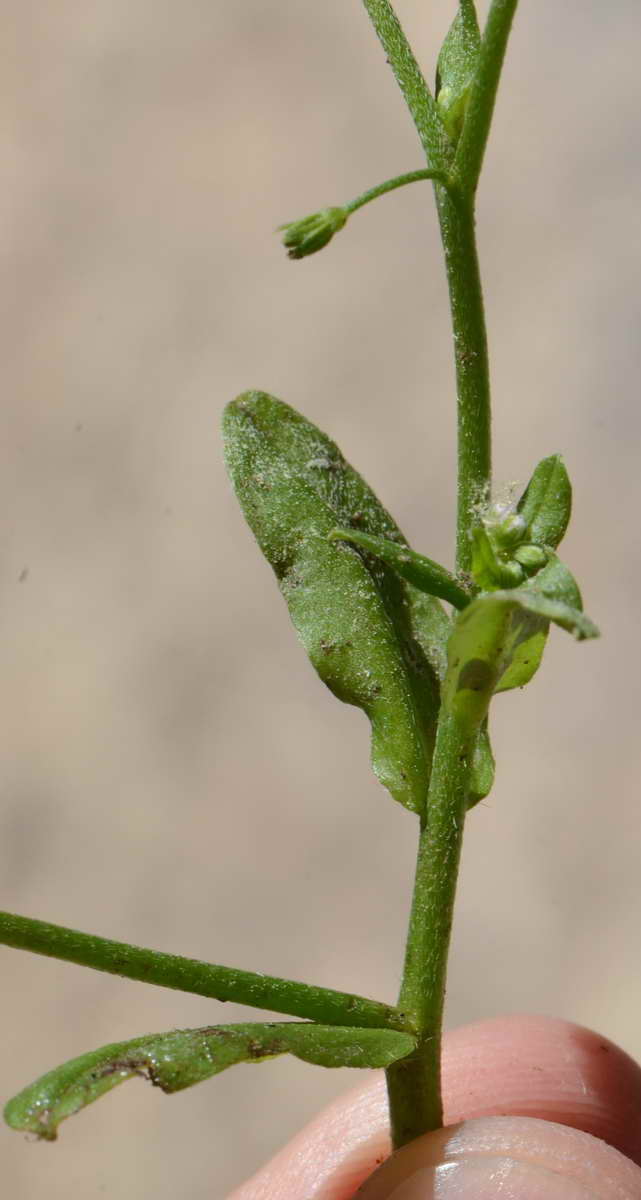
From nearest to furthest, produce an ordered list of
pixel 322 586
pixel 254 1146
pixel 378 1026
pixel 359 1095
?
pixel 378 1026 → pixel 322 586 → pixel 359 1095 → pixel 254 1146

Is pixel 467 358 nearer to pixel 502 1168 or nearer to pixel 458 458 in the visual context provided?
pixel 458 458

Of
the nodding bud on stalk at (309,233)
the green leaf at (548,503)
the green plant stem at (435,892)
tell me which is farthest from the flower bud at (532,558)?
the nodding bud on stalk at (309,233)

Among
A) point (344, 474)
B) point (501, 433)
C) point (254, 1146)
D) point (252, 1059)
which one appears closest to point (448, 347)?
point (501, 433)

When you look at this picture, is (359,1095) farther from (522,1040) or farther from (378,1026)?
(378,1026)

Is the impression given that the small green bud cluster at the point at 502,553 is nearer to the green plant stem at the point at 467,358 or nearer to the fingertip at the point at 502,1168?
the green plant stem at the point at 467,358

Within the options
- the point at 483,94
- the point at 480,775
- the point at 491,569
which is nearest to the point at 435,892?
the point at 480,775

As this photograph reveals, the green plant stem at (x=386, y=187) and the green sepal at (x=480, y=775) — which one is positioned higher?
the green plant stem at (x=386, y=187)

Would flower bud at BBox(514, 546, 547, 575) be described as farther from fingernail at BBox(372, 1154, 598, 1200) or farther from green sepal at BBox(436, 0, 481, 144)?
fingernail at BBox(372, 1154, 598, 1200)
